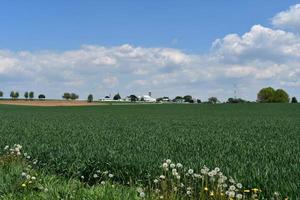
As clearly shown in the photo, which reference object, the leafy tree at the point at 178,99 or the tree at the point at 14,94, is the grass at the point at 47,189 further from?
the tree at the point at 14,94

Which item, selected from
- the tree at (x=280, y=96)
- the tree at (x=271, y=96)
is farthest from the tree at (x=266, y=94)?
the tree at (x=280, y=96)

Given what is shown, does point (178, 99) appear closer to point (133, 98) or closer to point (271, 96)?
point (133, 98)

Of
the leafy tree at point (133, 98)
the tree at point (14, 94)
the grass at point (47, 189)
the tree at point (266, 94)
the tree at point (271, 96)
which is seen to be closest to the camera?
the grass at point (47, 189)

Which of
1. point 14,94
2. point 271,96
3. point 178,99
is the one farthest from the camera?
point 14,94

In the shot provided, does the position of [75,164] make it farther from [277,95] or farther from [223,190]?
[277,95]

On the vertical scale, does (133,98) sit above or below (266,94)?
below

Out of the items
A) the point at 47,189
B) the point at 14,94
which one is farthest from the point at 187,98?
the point at 47,189

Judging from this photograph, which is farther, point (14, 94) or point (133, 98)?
point (14, 94)

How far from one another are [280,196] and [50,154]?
724 cm

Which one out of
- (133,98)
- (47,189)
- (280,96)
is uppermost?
(280,96)

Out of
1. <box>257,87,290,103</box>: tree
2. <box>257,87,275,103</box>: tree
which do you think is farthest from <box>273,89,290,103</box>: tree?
<box>257,87,275,103</box>: tree

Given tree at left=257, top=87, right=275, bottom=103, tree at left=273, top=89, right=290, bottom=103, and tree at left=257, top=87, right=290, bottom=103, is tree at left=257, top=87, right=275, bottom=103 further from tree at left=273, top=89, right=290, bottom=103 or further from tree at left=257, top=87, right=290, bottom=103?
tree at left=273, top=89, right=290, bottom=103

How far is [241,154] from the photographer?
41.0ft

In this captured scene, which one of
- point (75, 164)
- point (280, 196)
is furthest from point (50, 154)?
point (280, 196)
